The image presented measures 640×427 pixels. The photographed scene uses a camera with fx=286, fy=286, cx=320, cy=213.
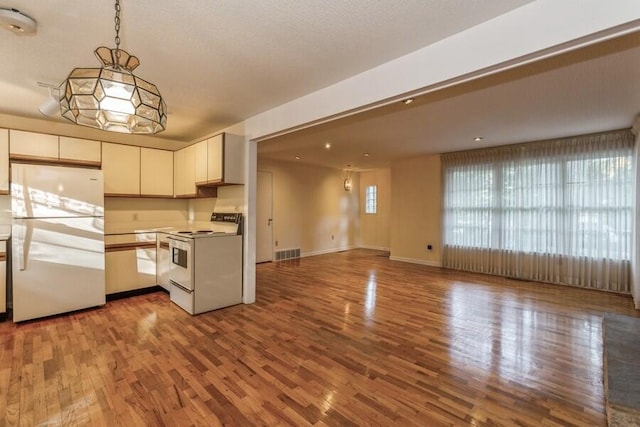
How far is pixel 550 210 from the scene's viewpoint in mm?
5035

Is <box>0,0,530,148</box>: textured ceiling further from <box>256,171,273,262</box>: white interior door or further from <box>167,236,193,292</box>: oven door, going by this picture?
<box>256,171,273,262</box>: white interior door

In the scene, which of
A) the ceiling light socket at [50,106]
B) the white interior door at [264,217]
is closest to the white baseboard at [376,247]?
the white interior door at [264,217]

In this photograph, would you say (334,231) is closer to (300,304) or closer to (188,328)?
(300,304)

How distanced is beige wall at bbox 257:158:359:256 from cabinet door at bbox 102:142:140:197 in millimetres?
2747

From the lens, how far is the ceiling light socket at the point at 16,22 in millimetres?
1733

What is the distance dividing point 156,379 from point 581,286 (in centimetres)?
620

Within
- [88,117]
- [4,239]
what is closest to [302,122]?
[88,117]

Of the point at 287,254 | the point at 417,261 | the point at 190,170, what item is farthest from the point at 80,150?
the point at 417,261

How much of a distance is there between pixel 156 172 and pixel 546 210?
21.8 feet

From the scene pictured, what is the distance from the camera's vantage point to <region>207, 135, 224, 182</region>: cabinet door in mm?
3801

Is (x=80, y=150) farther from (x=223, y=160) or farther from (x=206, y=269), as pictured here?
(x=206, y=269)

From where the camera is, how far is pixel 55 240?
333cm

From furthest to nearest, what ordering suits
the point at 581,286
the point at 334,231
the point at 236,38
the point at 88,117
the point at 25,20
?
the point at 334,231 < the point at 581,286 < the point at 236,38 < the point at 25,20 < the point at 88,117

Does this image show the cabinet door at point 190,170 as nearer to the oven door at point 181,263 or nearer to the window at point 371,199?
the oven door at point 181,263
